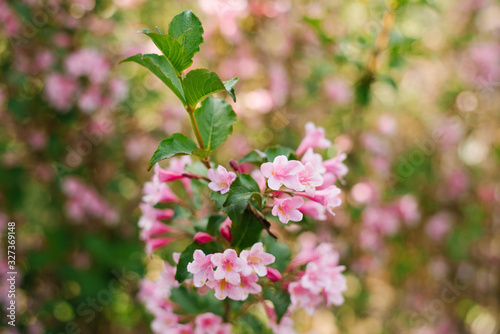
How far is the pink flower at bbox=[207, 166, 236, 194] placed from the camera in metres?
0.97

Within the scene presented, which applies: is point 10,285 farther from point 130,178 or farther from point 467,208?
point 467,208

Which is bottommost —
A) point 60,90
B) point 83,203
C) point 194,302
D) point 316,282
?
point 83,203

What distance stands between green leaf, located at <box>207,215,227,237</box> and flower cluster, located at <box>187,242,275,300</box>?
105 millimetres

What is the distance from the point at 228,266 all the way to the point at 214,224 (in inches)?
6.0

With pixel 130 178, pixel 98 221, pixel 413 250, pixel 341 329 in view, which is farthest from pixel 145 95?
pixel 413 250

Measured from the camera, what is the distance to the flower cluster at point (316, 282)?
1070mm

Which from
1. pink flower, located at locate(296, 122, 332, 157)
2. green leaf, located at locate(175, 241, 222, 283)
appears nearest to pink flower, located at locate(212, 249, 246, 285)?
green leaf, located at locate(175, 241, 222, 283)

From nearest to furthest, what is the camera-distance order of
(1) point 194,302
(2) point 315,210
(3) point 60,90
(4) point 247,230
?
(4) point 247,230
(2) point 315,210
(1) point 194,302
(3) point 60,90

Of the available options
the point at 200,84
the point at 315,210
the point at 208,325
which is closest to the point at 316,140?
the point at 315,210

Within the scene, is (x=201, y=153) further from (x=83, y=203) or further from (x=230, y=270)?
(x=83, y=203)

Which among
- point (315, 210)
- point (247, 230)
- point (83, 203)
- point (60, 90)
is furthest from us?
point (83, 203)

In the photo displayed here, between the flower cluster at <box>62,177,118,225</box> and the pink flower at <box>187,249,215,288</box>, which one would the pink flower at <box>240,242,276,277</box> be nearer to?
the pink flower at <box>187,249,215,288</box>

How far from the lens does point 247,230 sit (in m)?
1.01

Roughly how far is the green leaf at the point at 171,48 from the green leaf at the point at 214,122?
169 mm
